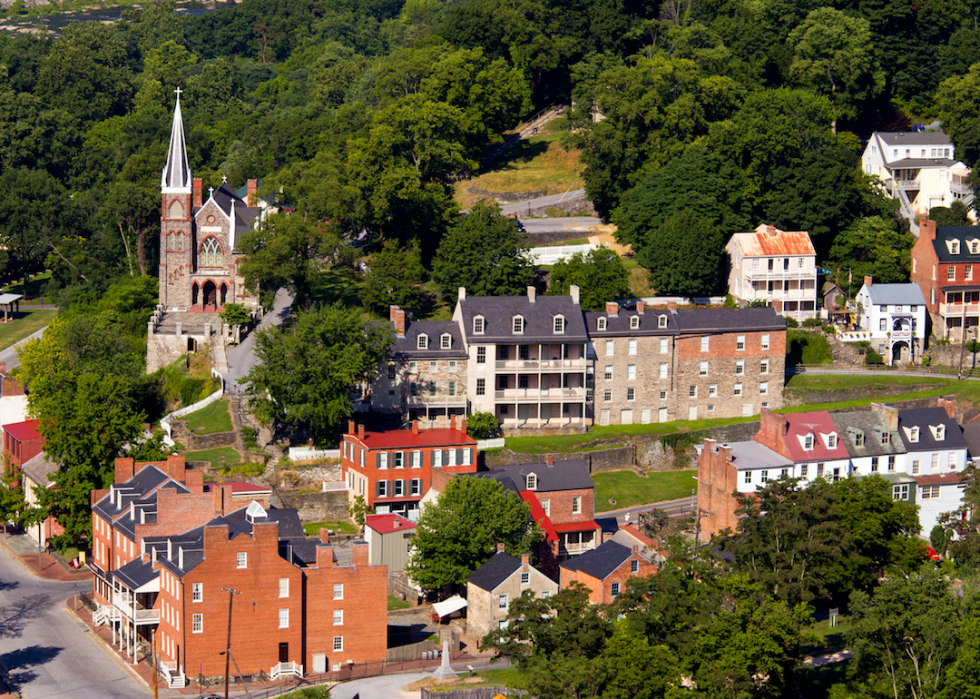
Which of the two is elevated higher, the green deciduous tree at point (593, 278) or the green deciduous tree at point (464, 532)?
the green deciduous tree at point (593, 278)

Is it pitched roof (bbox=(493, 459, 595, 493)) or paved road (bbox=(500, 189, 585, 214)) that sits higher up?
paved road (bbox=(500, 189, 585, 214))

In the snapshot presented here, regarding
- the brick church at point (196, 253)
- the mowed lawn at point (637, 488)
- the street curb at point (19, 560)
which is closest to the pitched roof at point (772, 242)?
the mowed lawn at point (637, 488)

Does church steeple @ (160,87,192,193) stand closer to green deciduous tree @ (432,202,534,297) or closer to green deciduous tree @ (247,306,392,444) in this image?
green deciduous tree @ (432,202,534,297)

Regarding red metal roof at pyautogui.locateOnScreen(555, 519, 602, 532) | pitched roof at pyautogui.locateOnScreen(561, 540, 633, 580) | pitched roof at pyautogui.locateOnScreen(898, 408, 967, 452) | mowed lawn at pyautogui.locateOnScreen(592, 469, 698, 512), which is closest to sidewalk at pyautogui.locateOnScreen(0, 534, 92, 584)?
red metal roof at pyautogui.locateOnScreen(555, 519, 602, 532)

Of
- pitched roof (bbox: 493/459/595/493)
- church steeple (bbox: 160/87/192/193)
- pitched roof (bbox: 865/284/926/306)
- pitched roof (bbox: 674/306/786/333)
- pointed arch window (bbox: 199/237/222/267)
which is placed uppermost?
church steeple (bbox: 160/87/192/193)

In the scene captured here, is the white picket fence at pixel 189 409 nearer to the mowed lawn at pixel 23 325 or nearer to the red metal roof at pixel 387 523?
the red metal roof at pixel 387 523

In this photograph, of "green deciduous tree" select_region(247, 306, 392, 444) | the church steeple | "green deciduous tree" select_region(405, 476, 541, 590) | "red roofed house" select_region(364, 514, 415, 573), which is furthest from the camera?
the church steeple

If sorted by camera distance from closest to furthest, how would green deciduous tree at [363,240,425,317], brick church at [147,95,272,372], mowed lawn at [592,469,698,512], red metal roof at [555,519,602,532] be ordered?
red metal roof at [555,519,602,532] < mowed lawn at [592,469,698,512] < green deciduous tree at [363,240,425,317] < brick church at [147,95,272,372]
